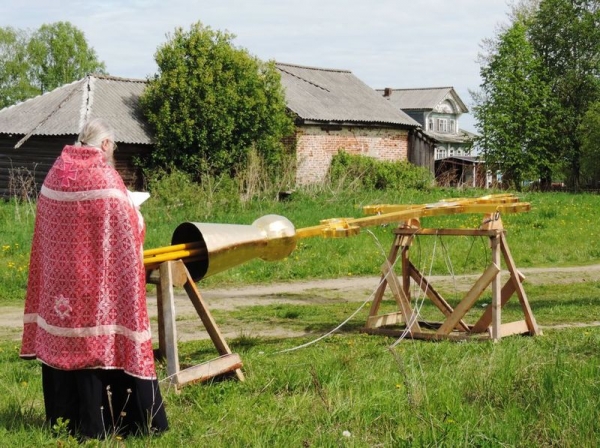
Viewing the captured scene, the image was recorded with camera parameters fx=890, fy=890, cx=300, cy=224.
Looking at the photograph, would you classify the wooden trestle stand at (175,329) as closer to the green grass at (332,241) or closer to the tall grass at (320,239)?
the tall grass at (320,239)

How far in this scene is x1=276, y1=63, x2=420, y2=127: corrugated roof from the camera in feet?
118

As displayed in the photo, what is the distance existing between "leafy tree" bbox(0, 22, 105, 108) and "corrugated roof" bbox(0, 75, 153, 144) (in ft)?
136

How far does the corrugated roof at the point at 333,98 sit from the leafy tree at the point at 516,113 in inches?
446

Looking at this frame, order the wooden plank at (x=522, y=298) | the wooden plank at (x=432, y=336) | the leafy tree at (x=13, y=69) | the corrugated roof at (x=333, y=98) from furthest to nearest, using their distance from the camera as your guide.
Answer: the leafy tree at (x=13, y=69) → the corrugated roof at (x=333, y=98) → the wooden plank at (x=522, y=298) → the wooden plank at (x=432, y=336)

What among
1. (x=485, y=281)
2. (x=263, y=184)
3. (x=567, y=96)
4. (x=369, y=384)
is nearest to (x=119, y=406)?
(x=369, y=384)

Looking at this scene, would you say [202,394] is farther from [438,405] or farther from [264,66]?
[264,66]

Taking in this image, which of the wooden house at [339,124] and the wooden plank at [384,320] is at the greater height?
the wooden house at [339,124]

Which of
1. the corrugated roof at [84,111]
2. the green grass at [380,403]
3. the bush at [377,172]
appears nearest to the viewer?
the green grass at [380,403]

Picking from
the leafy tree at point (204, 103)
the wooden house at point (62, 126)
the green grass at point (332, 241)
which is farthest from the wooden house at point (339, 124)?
the green grass at point (332, 241)

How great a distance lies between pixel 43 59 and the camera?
73.1 meters

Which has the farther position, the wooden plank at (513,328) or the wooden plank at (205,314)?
the wooden plank at (513,328)

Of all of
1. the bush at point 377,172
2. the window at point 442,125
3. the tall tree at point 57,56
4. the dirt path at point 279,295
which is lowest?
the dirt path at point 279,295

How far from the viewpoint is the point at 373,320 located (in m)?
8.84

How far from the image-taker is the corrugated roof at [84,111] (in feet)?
96.6
